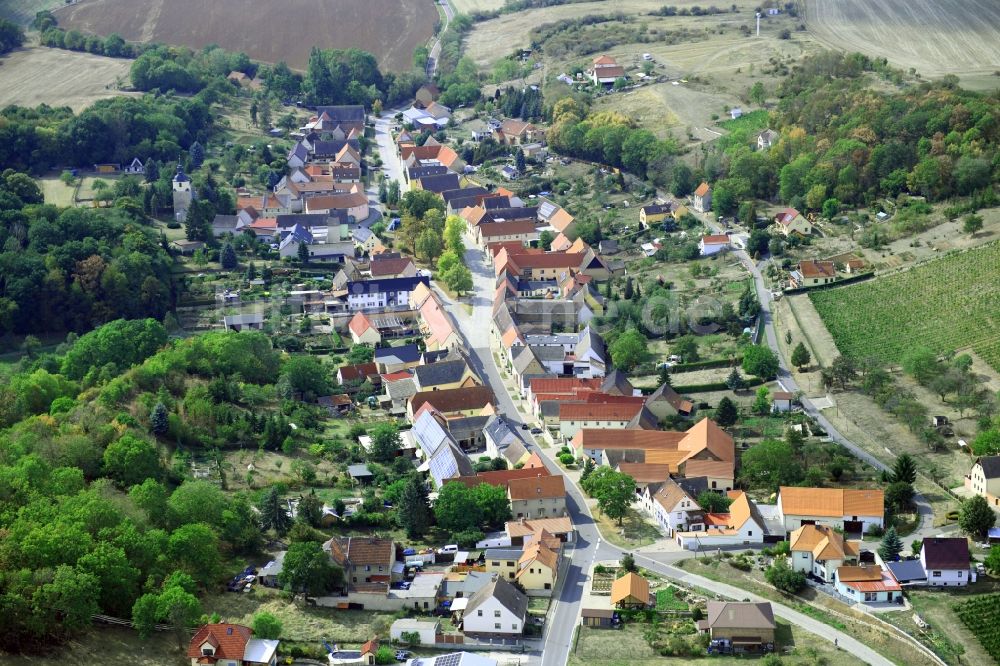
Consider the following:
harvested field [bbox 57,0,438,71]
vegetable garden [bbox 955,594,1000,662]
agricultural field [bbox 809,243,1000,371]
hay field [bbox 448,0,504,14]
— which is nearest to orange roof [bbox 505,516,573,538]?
vegetable garden [bbox 955,594,1000,662]

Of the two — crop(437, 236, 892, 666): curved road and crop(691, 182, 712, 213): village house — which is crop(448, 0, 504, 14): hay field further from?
crop(437, 236, 892, 666): curved road

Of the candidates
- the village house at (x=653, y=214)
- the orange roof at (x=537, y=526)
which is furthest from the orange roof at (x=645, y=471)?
the village house at (x=653, y=214)

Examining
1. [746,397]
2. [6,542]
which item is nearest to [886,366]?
[746,397]

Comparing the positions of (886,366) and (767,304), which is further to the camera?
(767,304)

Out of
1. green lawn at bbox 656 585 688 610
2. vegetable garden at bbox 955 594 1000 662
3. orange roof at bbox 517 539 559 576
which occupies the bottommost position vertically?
vegetable garden at bbox 955 594 1000 662

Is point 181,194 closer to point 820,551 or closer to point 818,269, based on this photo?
point 818,269

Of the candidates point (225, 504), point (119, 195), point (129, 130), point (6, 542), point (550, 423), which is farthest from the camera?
point (129, 130)

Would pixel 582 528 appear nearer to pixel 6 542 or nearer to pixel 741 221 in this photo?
pixel 6 542
